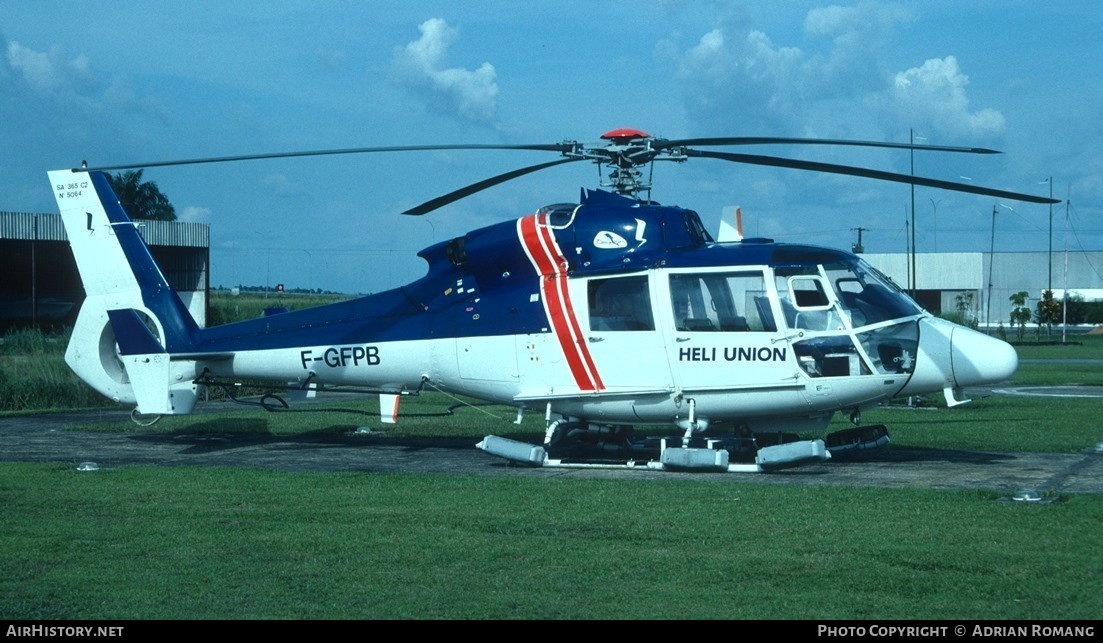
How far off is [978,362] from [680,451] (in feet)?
11.9

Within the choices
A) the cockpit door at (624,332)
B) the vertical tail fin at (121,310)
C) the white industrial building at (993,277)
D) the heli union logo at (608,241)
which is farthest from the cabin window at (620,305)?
the white industrial building at (993,277)

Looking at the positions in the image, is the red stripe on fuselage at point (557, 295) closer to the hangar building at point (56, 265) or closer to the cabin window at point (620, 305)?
the cabin window at point (620, 305)

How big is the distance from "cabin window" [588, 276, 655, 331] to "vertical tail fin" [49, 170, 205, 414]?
6297 mm

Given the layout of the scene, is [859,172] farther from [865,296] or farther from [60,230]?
[60,230]

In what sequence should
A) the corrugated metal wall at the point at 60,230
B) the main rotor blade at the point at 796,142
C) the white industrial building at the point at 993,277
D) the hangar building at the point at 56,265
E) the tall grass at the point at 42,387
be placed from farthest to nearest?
the white industrial building at the point at 993,277, the hangar building at the point at 56,265, the corrugated metal wall at the point at 60,230, the tall grass at the point at 42,387, the main rotor blade at the point at 796,142

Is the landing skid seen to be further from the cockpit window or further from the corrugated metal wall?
the corrugated metal wall

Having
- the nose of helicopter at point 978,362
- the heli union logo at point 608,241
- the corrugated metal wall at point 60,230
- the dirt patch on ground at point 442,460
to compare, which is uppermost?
the corrugated metal wall at point 60,230

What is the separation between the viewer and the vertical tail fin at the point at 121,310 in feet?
56.2

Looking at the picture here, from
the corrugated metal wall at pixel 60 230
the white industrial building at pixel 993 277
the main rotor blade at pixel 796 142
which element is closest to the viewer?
the main rotor blade at pixel 796 142

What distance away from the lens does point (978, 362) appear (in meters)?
13.6

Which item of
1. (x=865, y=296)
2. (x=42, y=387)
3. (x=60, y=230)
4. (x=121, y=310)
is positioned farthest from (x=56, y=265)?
(x=865, y=296)

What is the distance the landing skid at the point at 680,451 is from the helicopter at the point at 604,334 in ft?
0.09

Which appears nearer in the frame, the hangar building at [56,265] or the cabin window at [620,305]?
the cabin window at [620,305]
